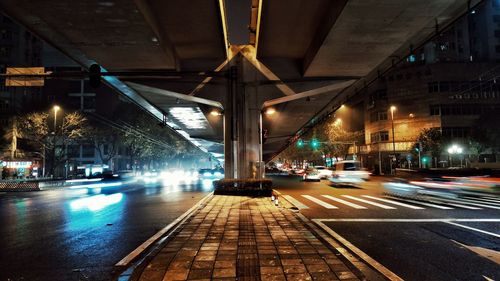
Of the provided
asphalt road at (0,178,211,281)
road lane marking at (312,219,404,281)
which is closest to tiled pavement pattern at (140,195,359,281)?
road lane marking at (312,219,404,281)

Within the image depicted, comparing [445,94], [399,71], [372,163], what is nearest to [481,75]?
[445,94]

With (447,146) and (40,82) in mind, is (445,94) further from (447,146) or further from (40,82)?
(40,82)

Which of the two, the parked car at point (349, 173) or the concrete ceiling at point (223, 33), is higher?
the concrete ceiling at point (223, 33)

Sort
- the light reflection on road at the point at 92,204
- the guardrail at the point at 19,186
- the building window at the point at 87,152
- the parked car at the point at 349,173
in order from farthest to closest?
the building window at the point at 87,152
the parked car at the point at 349,173
the guardrail at the point at 19,186
the light reflection on road at the point at 92,204

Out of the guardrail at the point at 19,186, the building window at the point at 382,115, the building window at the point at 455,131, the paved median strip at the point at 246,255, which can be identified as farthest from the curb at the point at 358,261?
the building window at the point at 382,115

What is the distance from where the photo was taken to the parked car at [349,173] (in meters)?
30.1

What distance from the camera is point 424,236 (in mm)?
8258

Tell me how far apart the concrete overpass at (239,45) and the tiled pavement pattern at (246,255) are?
20.6ft

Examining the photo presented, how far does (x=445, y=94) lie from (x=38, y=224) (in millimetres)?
62984

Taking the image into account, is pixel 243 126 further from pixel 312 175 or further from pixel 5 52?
pixel 5 52

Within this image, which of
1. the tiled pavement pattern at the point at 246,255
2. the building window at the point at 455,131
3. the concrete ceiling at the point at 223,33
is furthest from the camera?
the building window at the point at 455,131

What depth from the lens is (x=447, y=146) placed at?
4781 cm

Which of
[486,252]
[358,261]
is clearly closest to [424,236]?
[486,252]

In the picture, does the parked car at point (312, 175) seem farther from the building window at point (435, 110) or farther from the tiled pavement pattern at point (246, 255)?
the building window at point (435, 110)
